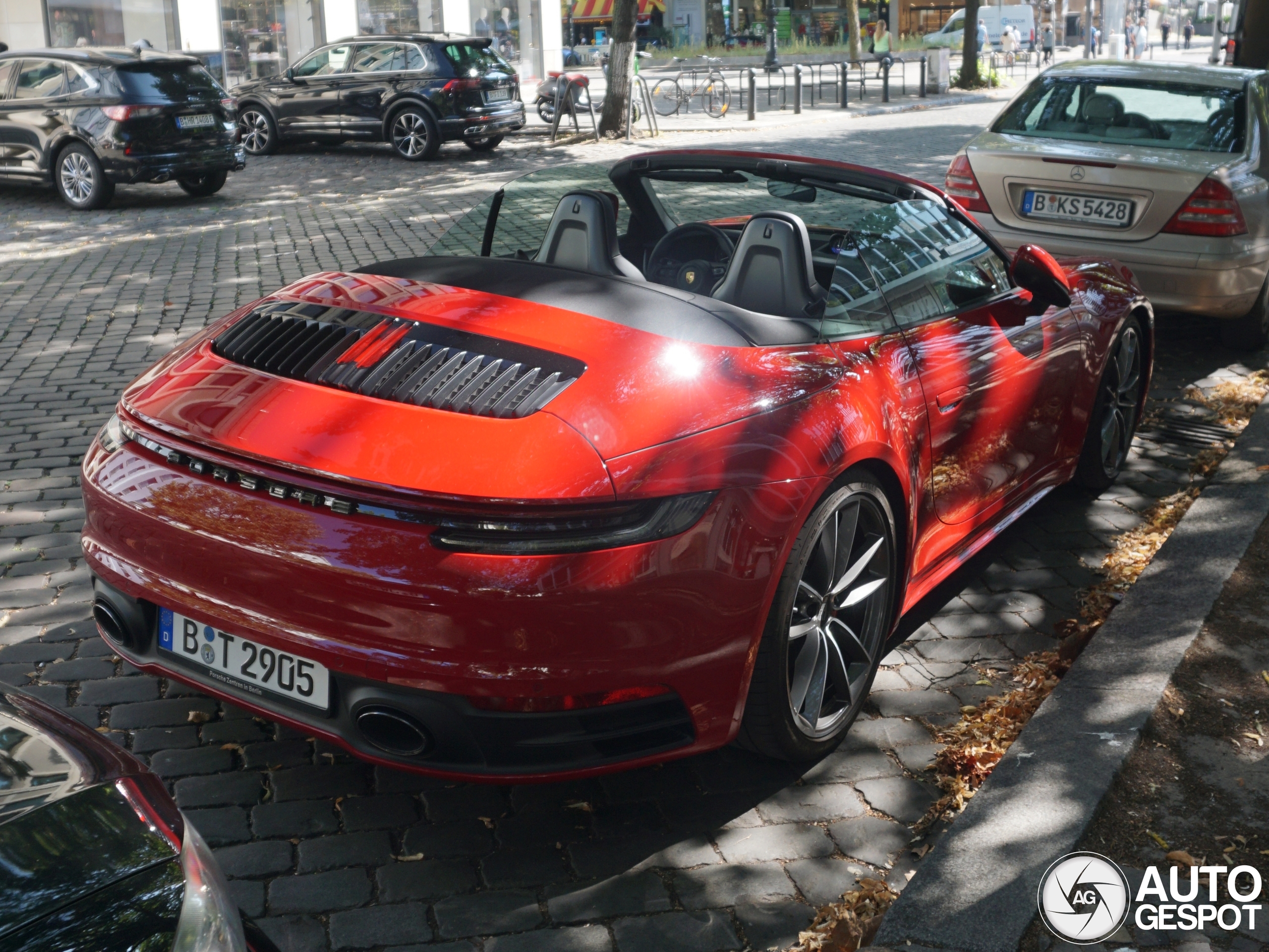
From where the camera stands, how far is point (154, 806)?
2018 millimetres

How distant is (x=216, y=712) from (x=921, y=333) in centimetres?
234

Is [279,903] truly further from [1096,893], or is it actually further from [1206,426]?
[1206,426]

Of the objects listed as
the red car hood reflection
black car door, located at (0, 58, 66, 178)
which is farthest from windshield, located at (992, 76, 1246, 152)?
black car door, located at (0, 58, 66, 178)

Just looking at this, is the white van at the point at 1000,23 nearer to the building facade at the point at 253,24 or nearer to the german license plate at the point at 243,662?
the building facade at the point at 253,24

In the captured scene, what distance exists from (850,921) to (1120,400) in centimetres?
340

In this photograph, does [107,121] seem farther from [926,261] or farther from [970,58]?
[970,58]

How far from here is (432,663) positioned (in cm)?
268

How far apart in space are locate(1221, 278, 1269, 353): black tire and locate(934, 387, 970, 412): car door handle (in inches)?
175

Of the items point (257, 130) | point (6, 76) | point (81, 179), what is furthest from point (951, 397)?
point (257, 130)

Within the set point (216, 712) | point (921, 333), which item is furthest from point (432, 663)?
point (921, 333)

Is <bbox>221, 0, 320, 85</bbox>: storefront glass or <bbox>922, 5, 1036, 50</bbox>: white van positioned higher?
<bbox>922, 5, 1036, 50</bbox>: white van

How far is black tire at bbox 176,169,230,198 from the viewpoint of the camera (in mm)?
14529

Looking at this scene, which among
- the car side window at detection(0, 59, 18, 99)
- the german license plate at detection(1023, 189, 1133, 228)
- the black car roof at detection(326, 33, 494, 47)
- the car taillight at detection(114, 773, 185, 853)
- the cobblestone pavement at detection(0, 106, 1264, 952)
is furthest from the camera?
the black car roof at detection(326, 33, 494, 47)

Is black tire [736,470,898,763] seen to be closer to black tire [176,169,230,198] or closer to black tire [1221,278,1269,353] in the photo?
black tire [1221,278,1269,353]
